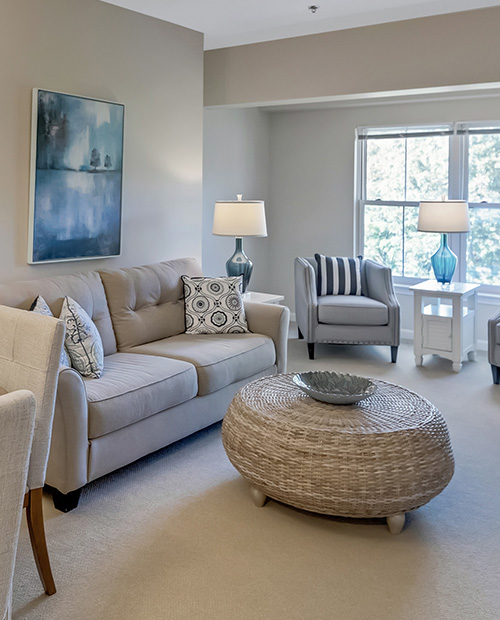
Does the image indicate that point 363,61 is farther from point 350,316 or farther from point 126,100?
point 350,316

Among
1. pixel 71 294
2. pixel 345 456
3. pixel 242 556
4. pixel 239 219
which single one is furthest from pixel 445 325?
pixel 242 556

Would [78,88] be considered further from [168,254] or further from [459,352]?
[459,352]

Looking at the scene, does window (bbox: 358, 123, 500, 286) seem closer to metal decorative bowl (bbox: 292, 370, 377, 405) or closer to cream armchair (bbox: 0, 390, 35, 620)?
metal decorative bowl (bbox: 292, 370, 377, 405)

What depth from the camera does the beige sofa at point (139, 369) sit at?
271 cm

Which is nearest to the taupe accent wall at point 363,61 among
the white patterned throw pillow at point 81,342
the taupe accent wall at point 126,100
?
the taupe accent wall at point 126,100

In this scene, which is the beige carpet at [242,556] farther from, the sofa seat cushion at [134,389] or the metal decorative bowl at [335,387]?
the metal decorative bowl at [335,387]

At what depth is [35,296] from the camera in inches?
129

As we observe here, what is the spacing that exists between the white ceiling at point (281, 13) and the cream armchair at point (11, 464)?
3.41 meters

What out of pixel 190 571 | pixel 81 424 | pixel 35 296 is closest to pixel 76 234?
pixel 35 296

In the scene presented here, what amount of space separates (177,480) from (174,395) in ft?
1.39

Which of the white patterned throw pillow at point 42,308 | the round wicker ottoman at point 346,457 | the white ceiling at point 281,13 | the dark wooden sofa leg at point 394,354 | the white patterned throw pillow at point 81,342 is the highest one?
the white ceiling at point 281,13

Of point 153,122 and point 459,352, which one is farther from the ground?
point 153,122

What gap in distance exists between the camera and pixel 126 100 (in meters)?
4.23

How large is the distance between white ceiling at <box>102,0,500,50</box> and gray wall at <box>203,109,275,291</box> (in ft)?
4.00
